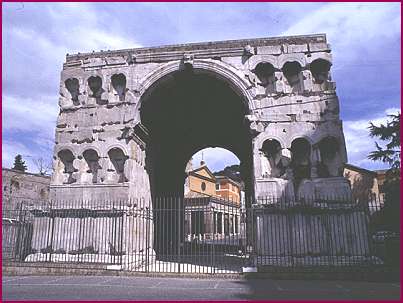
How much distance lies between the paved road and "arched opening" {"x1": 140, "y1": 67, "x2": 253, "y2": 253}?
3165 millimetres

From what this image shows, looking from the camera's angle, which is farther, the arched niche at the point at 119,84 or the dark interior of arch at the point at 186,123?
the dark interior of arch at the point at 186,123

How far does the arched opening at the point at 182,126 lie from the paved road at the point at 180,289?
3.16 metres

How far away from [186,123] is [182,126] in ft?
0.78

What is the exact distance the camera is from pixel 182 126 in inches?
637

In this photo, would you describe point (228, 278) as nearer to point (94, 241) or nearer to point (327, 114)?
point (94, 241)

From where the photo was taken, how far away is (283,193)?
10.4 meters

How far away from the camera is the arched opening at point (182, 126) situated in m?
12.5

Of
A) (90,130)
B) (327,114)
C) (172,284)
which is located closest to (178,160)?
(90,130)

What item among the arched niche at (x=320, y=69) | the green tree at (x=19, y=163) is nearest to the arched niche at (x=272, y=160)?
the arched niche at (x=320, y=69)

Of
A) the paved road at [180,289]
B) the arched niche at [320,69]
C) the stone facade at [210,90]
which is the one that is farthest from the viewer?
the arched niche at [320,69]

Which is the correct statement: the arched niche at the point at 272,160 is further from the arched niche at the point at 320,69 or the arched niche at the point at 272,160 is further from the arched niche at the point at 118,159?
the arched niche at the point at 118,159

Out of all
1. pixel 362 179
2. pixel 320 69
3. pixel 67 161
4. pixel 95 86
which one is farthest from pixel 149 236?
pixel 362 179

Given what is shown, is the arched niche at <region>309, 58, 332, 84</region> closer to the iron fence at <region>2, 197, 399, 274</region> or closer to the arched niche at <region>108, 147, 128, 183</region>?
the iron fence at <region>2, 197, 399, 274</region>

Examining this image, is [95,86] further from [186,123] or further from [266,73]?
[266,73]
